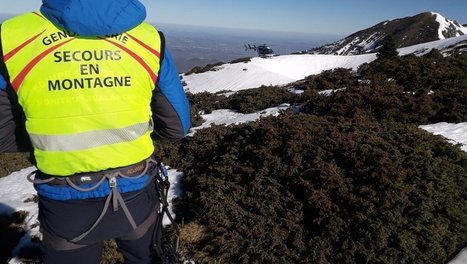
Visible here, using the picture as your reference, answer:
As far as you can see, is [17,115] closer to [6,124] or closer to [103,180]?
[6,124]

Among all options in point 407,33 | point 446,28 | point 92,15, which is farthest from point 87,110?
point 446,28

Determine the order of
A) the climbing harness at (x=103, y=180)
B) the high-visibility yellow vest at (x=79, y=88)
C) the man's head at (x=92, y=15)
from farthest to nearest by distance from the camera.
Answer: the climbing harness at (x=103, y=180) < the high-visibility yellow vest at (x=79, y=88) < the man's head at (x=92, y=15)

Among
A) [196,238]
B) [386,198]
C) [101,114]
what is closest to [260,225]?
[196,238]

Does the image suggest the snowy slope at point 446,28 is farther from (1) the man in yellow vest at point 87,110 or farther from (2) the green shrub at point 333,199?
(1) the man in yellow vest at point 87,110

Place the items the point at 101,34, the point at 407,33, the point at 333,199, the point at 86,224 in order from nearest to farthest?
1. the point at 101,34
2. the point at 86,224
3. the point at 333,199
4. the point at 407,33

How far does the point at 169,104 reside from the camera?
9.20ft

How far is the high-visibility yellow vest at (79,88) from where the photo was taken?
2217mm

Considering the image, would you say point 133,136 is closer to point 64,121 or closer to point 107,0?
point 64,121

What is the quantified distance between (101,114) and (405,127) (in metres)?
7.04

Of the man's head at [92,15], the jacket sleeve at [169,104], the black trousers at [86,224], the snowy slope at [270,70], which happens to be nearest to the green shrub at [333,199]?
the black trousers at [86,224]

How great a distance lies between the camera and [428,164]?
6.13m

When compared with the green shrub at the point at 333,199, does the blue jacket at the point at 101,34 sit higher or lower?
higher

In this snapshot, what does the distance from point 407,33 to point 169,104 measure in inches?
3881

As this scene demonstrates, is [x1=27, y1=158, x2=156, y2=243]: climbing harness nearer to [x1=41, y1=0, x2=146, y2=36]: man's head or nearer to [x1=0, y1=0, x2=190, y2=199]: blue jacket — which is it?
[x1=0, y1=0, x2=190, y2=199]: blue jacket
